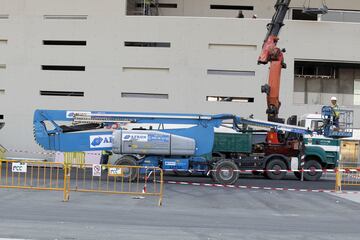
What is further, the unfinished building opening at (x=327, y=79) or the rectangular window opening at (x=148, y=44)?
the unfinished building opening at (x=327, y=79)

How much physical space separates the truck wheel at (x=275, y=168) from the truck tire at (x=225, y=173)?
10.8ft

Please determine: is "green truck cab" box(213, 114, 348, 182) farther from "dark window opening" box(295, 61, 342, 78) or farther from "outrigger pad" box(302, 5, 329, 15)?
"dark window opening" box(295, 61, 342, 78)

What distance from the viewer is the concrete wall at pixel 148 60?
32406 mm

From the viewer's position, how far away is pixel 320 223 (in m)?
11.4

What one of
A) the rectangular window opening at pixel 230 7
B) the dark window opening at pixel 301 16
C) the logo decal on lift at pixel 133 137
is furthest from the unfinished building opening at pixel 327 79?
the logo decal on lift at pixel 133 137

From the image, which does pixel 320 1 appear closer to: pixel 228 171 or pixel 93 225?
pixel 228 171

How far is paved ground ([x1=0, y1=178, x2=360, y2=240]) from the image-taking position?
9.50 m

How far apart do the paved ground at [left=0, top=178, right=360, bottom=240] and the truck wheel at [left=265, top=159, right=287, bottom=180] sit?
237 inches

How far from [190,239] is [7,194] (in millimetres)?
7788

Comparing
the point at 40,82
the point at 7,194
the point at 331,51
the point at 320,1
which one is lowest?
the point at 7,194

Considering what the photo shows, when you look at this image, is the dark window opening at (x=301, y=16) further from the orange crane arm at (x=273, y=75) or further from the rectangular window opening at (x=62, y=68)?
the rectangular window opening at (x=62, y=68)

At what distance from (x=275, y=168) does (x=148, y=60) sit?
1260 cm

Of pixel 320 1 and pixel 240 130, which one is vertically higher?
pixel 320 1

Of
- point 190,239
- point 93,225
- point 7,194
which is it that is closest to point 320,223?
point 190,239
